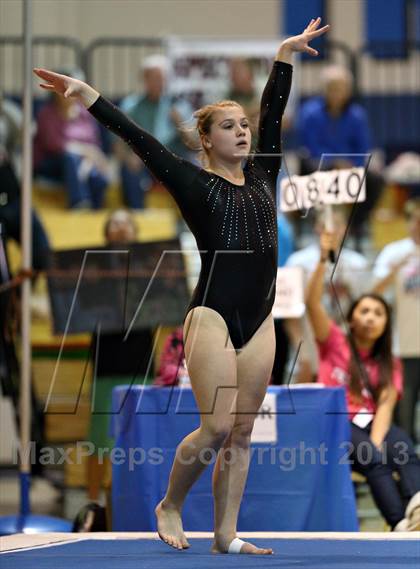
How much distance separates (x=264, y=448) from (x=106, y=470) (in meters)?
0.96

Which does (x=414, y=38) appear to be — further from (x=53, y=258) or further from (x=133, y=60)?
(x=53, y=258)

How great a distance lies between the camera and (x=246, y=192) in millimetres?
4387

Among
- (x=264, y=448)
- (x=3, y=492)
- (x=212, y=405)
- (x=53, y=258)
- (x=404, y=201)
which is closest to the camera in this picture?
(x=212, y=405)

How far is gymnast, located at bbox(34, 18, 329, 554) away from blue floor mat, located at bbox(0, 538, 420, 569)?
14 cm

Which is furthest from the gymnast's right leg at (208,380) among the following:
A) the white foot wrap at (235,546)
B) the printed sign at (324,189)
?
the printed sign at (324,189)

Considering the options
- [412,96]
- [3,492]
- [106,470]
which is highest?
[412,96]

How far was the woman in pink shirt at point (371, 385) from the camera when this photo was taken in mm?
5891

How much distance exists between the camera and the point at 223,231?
14.1 feet

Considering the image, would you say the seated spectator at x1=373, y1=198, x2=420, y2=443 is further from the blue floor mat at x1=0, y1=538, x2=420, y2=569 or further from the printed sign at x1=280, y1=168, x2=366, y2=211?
the blue floor mat at x1=0, y1=538, x2=420, y2=569

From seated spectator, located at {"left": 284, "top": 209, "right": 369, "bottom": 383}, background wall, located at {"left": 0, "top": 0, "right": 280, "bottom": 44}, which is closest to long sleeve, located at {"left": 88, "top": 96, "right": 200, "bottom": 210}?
Result: seated spectator, located at {"left": 284, "top": 209, "right": 369, "bottom": 383}

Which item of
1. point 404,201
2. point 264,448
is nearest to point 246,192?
point 264,448

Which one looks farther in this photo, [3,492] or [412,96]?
[412,96]

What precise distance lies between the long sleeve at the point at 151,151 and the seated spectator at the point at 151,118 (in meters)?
6.17

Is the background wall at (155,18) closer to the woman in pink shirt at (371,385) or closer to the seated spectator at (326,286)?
the seated spectator at (326,286)
